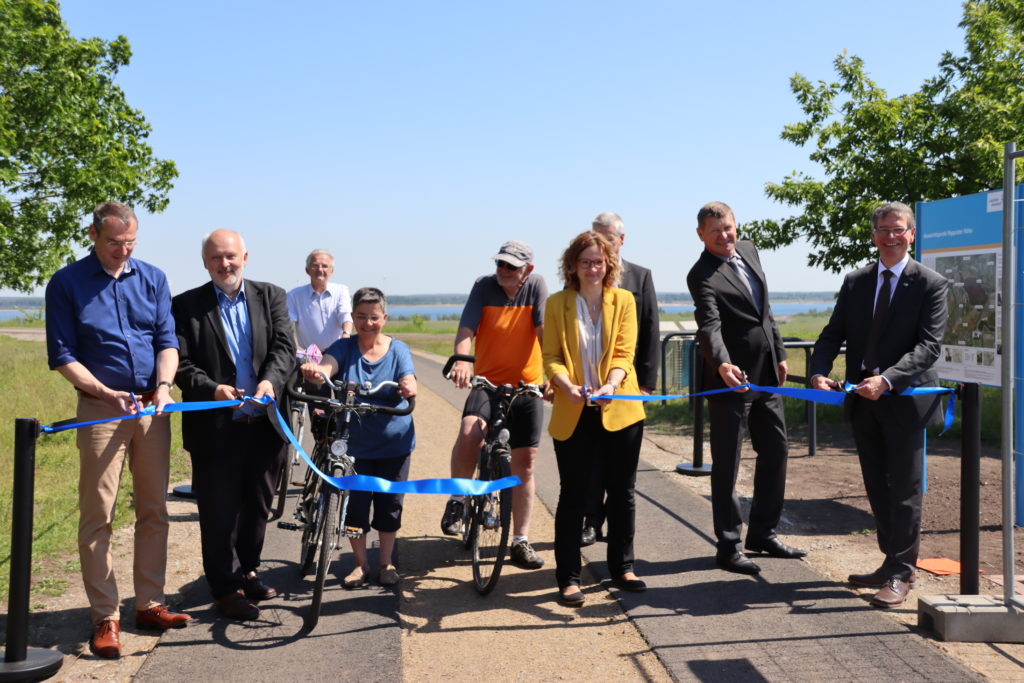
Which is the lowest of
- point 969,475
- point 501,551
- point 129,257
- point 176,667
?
point 176,667

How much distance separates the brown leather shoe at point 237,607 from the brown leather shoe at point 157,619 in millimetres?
241

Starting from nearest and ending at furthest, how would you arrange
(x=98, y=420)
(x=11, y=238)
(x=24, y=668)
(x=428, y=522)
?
(x=24, y=668) < (x=98, y=420) < (x=428, y=522) < (x=11, y=238)

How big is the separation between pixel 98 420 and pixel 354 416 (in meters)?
1.44

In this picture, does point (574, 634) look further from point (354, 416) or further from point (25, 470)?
point (25, 470)

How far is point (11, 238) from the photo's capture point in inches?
688

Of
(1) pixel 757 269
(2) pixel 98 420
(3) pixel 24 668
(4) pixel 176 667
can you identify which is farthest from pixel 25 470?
(1) pixel 757 269

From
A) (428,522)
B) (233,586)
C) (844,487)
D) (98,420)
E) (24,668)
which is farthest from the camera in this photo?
(844,487)

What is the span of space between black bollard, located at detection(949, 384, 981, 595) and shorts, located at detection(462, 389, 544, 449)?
2.37 metres

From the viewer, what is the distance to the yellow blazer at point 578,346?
5246 millimetres

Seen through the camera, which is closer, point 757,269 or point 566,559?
point 566,559

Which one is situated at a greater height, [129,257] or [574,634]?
[129,257]

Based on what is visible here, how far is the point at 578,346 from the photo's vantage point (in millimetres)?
5312

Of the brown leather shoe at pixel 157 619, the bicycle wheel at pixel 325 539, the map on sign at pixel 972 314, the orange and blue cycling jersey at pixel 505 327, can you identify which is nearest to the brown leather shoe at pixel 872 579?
the orange and blue cycling jersey at pixel 505 327

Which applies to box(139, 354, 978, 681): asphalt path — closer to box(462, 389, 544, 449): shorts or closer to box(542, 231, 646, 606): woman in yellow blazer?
box(542, 231, 646, 606): woman in yellow blazer
